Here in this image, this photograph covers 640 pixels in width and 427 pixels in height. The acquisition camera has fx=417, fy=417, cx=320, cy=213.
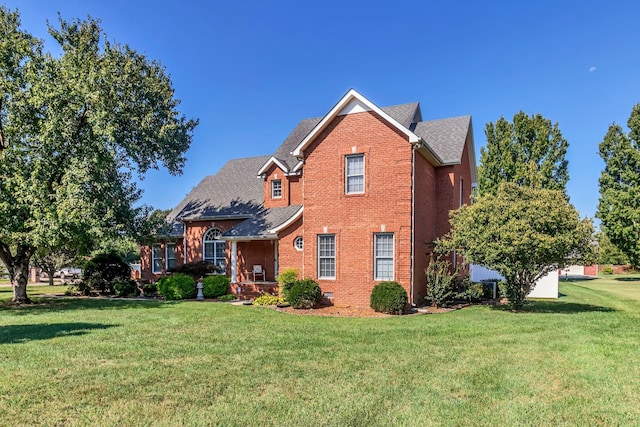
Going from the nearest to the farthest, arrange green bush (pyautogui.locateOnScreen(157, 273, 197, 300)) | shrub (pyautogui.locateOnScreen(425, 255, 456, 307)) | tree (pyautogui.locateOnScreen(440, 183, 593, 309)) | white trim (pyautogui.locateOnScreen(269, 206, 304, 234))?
tree (pyautogui.locateOnScreen(440, 183, 593, 309)), shrub (pyautogui.locateOnScreen(425, 255, 456, 307)), white trim (pyautogui.locateOnScreen(269, 206, 304, 234)), green bush (pyautogui.locateOnScreen(157, 273, 197, 300))

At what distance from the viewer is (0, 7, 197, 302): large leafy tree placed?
645 inches

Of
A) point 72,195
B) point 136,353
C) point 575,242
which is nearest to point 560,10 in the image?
point 575,242

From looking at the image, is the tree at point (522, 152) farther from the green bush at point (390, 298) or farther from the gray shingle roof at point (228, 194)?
the green bush at point (390, 298)

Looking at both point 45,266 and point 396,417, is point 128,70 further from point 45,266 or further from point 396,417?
point 45,266

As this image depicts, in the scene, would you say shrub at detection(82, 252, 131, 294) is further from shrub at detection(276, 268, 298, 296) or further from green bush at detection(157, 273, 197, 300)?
shrub at detection(276, 268, 298, 296)

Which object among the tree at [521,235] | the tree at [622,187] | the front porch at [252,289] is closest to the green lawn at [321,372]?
the tree at [521,235]

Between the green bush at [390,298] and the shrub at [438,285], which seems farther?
the shrub at [438,285]

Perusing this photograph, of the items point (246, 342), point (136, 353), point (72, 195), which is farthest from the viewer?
point (72, 195)

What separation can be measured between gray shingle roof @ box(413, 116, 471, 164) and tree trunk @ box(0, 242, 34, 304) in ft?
64.1

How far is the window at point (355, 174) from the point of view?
1688 cm

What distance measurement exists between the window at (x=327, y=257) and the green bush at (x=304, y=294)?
0.89 metres

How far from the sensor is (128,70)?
19.0 meters

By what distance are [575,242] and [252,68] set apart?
16.0 meters

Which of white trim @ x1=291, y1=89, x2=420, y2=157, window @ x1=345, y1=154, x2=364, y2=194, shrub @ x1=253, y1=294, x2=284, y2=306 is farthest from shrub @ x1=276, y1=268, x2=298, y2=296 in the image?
white trim @ x1=291, y1=89, x2=420, y2=157
